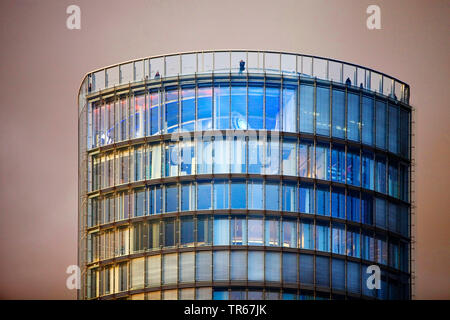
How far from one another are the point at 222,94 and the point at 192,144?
4.51 meters

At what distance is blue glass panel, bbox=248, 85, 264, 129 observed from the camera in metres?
77.8

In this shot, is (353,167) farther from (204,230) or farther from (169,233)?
(169,233)

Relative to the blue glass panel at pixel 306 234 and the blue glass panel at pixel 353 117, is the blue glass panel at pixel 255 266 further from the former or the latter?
the blue glass panel at pixel 353 117

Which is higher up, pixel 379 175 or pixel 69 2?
pixel 69 2

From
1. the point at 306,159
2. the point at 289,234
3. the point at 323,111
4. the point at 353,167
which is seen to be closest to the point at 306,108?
the point at 323,111

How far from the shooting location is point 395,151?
82.7m

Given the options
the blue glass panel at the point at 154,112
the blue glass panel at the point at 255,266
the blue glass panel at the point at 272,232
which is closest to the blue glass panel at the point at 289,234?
the blue glass panel at the point at 272,232

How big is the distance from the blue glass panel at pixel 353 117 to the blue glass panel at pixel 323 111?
1768 mm

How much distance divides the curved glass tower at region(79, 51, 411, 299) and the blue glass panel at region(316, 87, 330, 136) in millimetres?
105

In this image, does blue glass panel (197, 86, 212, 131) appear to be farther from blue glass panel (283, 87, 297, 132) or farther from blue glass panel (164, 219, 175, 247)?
blue glass panel (164, 219, 175, 247)

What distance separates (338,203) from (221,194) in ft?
29.0

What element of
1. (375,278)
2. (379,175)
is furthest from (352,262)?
(379,175)

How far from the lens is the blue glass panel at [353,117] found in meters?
80.4
